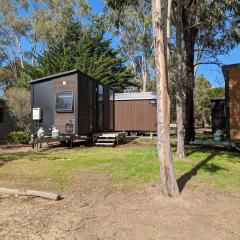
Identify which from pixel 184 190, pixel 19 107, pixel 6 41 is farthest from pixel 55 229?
pixel 6 41

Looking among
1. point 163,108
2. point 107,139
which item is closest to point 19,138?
point 107,139

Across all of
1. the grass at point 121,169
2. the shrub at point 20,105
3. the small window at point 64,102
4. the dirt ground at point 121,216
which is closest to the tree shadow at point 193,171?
the grass at point 121,169

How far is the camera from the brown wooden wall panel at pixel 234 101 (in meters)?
13.5

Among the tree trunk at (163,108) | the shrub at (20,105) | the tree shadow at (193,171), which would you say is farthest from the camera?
the shrub at (20,105)

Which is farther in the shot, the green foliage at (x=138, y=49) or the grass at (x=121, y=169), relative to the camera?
the green foliage at (x=138, y=49)

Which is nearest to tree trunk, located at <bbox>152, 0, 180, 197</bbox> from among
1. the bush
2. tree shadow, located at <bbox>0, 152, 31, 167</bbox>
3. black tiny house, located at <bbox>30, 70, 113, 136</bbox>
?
tree shadow, located at <bbox>0, 152, 31, 167</bbox>

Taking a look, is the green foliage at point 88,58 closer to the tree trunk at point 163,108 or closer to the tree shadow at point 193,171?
the tree shadow at point 193,171

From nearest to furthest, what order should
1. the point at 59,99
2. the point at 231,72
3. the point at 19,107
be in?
the point at 231,72 < the point at 59,99 < the point at 19,107

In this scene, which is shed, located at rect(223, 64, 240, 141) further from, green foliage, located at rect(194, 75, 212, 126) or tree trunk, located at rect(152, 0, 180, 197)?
green foliage, located at rect(194, 75, 212, 126)

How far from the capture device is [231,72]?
13.7 m

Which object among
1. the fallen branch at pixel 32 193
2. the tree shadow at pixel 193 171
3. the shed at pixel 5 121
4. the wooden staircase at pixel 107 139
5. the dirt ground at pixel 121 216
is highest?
the shed at pixel 5 121

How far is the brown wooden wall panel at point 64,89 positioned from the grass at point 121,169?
3683mm

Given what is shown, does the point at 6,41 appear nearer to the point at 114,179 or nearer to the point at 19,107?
the point at 19,107

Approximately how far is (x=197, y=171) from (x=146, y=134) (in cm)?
1579
